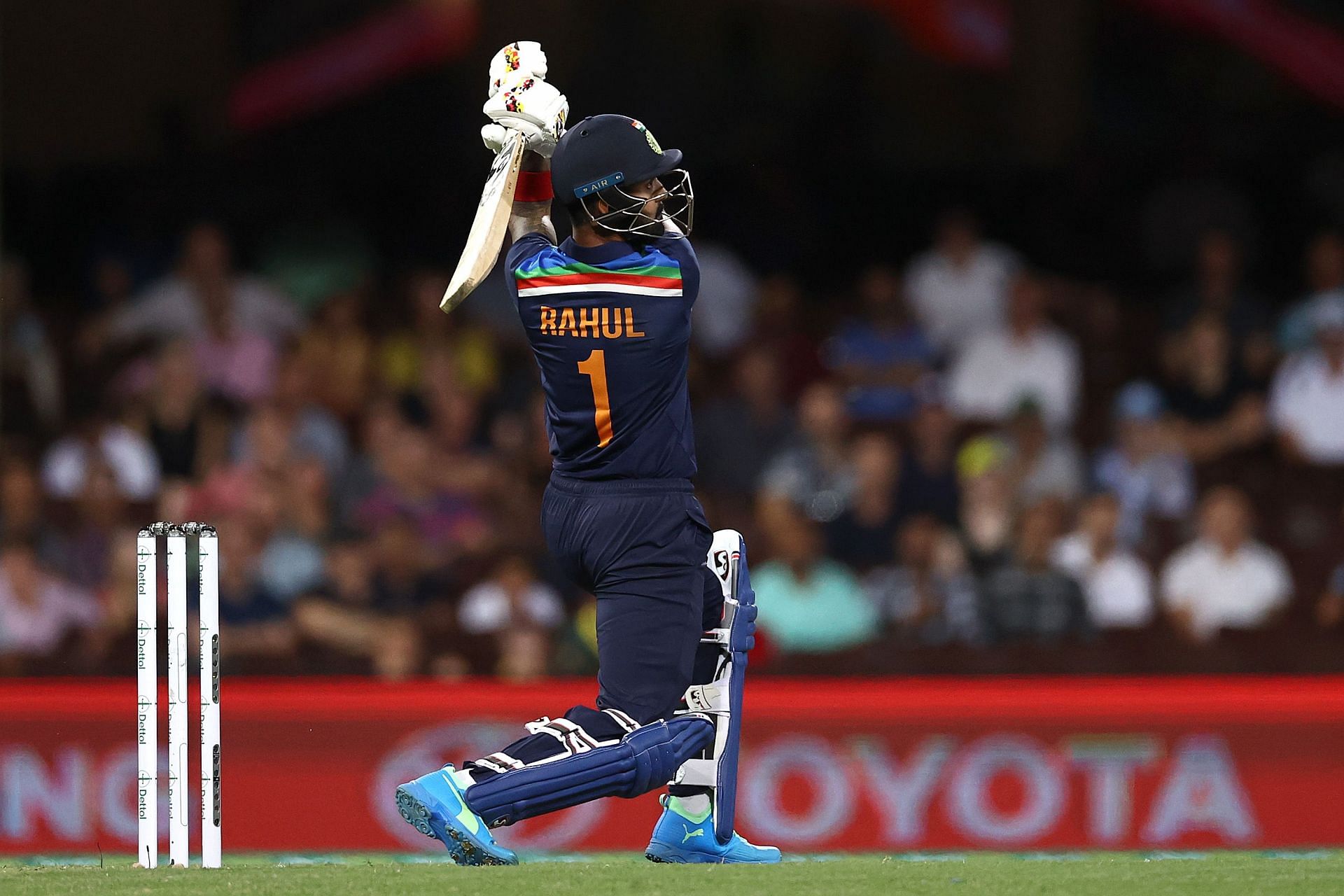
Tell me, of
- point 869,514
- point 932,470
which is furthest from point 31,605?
point 932,470

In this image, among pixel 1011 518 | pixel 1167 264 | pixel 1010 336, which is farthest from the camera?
pixel 1167 264

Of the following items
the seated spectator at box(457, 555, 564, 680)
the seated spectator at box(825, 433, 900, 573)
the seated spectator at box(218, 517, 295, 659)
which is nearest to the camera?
the seated spectator at box(457, 555, 564, 680)

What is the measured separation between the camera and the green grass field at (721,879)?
185 inches

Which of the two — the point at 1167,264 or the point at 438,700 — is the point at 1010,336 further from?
the point at 438,700

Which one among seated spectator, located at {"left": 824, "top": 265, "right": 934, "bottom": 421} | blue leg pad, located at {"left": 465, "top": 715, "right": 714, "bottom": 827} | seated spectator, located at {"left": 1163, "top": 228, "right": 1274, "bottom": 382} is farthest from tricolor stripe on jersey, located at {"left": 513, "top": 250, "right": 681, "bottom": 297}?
seated spectator, located at {"left": 1163, "top": 228, "right": 1274, "bottom": 382}

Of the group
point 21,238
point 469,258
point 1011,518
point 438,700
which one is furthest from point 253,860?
point 21,238

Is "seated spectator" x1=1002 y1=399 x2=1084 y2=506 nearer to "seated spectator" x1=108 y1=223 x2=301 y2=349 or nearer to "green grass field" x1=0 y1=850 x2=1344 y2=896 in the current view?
"seated spectator" x1=108 y1=223 x2=301 y2=349

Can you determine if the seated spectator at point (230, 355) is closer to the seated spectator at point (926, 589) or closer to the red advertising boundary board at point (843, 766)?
the red advertising boundary board at point (843, 766)

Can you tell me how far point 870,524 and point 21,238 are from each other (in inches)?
234

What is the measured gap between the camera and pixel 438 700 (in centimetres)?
807

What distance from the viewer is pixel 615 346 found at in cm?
507

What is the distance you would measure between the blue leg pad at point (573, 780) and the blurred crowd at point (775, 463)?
12.1 feet

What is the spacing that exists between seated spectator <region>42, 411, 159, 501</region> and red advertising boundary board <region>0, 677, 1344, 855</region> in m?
2.37

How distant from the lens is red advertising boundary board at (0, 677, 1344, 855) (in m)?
7.88
